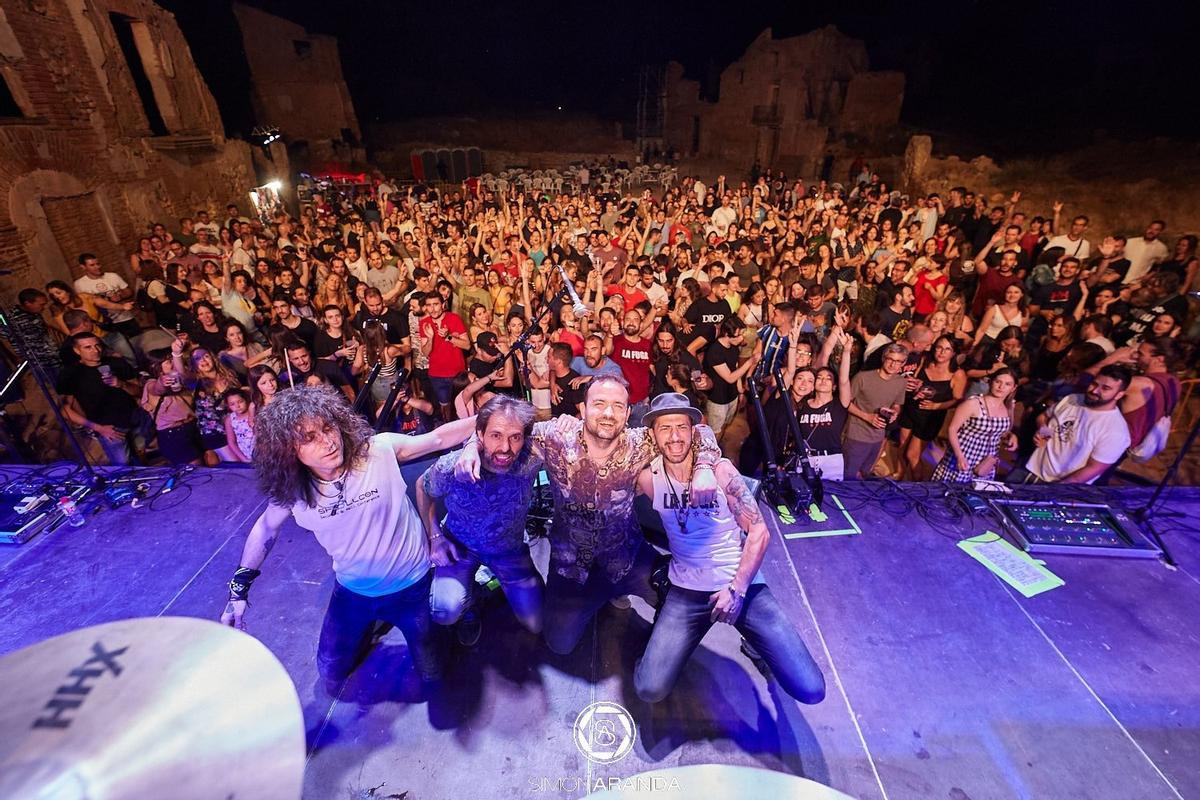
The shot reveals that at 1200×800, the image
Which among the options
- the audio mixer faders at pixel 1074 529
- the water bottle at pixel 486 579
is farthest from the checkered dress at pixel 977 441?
the water bottle at pixel 486 579

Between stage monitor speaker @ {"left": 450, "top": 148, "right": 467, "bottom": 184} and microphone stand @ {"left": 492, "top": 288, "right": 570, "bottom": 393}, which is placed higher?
stage monitor speaker @ {"left": 450, "top": 148, "right": 467, "bottom": 184}

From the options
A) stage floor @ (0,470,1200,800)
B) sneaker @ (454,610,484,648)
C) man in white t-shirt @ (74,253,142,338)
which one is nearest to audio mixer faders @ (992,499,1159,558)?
stage floor @ (0,470,1200,800)

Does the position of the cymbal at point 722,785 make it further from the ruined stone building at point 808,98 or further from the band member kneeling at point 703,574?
the ruined stone building at point 808,98

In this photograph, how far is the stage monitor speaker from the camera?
87.6 feet

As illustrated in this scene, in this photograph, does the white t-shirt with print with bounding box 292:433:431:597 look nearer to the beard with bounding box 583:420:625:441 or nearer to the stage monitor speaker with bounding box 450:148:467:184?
the beard with bounding box 583:420:625:441

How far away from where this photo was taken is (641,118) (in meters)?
34.1

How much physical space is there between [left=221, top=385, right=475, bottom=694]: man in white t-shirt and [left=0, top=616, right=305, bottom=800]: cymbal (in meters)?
1.19

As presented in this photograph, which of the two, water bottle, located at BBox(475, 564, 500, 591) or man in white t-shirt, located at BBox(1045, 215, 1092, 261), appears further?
man in white t-shirt, located at BBox(1045, 215, 1092, 261)

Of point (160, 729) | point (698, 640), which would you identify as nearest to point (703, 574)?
point (698, 640)

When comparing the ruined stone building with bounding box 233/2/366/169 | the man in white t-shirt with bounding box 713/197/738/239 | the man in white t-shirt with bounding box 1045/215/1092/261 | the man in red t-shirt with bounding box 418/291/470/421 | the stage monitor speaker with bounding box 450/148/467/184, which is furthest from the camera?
the stage monitor speaker with bounding box 450/148/467/184

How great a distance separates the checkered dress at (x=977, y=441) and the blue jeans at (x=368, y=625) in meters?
4.22

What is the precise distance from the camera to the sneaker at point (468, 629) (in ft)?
9.75

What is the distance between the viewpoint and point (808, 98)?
2347 centimetres

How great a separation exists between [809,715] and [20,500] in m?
5.89
